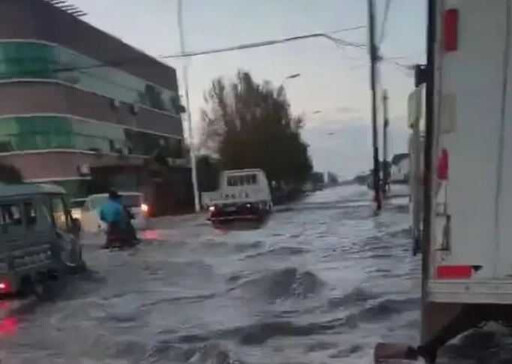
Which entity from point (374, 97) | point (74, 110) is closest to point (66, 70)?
point (74, 110)

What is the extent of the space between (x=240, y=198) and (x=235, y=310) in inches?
956

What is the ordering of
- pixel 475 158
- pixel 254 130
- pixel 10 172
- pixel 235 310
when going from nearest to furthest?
pixel 475 158, pixel 235 310, pixel 10 172, pixel 254 130

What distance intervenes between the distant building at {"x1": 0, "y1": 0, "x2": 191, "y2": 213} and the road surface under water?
2882 centimetres

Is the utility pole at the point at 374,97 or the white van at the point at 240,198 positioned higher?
the utility pole at the point at 374,97

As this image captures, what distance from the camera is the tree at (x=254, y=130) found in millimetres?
54719

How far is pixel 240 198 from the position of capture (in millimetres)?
35562

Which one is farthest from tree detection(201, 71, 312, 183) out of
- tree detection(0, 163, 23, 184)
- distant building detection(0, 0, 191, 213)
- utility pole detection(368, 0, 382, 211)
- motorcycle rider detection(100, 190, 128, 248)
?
motorcycle rider detection(100, 190, 128, 248)

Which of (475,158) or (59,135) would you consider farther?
(59,135)

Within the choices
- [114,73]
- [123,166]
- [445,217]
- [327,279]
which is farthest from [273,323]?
[114,73]

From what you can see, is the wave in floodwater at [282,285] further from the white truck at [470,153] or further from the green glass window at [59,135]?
the green glass window at [59,135]

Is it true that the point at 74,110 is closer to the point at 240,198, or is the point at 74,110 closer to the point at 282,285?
the point at 240,198

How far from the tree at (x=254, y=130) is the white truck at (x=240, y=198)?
601 inches

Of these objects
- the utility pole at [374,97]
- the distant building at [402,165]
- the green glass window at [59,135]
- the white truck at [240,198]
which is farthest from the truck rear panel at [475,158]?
the green glass window at [59,135]

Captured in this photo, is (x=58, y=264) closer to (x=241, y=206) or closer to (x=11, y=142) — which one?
(x=241, y=206)
